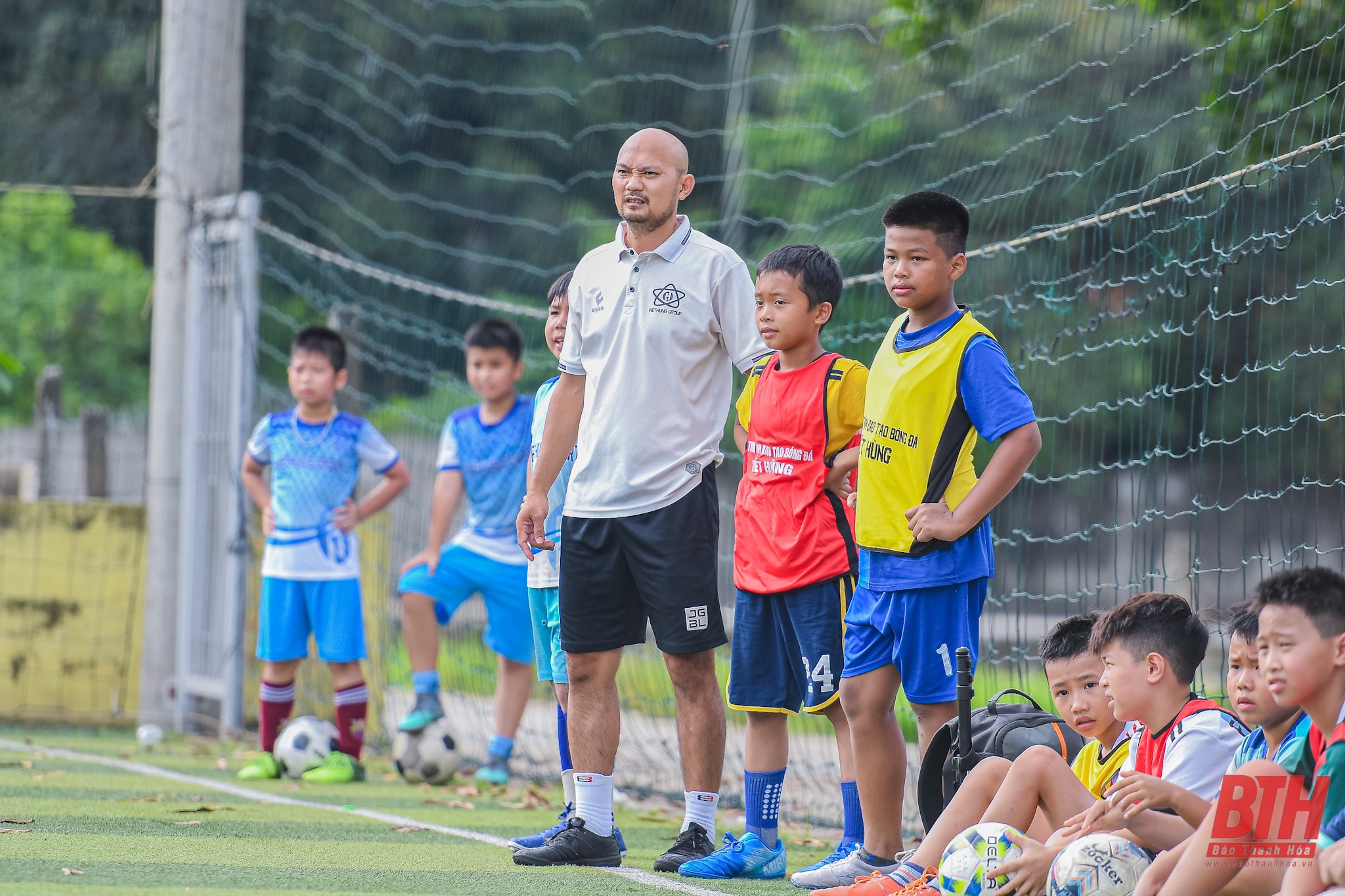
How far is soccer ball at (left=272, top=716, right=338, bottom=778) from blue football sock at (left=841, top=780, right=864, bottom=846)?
285 cm

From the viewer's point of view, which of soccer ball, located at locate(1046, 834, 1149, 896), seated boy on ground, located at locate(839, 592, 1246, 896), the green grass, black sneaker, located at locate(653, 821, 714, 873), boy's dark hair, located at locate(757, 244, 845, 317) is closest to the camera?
soccer ball, located at locate(1046, 834, 1149, 896)

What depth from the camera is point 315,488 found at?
6.71 m

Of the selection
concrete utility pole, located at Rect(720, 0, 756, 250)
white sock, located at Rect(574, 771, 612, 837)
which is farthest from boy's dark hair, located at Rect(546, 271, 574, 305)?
concrete utility pole, located at Rect(720, 0, 756, 250)

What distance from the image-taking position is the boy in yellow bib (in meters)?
3.91

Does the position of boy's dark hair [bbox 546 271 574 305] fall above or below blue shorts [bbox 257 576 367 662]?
above

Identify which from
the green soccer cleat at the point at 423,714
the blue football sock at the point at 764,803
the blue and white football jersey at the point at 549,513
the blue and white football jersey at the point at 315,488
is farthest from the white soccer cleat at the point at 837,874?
the blue and white football jersey at the point at 315,488

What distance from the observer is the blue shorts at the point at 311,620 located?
21.8 ft

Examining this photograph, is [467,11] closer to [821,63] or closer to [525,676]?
[821,63]

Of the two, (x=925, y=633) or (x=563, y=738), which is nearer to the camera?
(x=925, y=633)

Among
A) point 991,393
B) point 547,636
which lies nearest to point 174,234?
point 547,636

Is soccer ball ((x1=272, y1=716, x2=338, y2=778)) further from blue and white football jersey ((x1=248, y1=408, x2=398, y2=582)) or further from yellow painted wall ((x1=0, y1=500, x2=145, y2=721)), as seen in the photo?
yellow painted wall ((x1=0, y1=500, x2=145, y2=721))

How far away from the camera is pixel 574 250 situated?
50.5 feet

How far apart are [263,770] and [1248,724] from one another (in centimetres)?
446

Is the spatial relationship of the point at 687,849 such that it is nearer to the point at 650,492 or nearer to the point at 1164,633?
the point at 650,492
